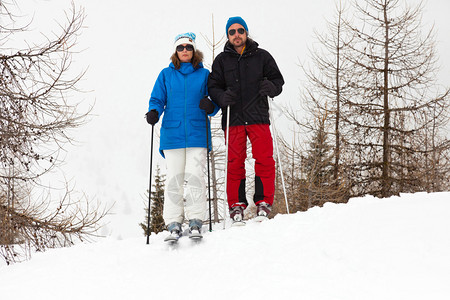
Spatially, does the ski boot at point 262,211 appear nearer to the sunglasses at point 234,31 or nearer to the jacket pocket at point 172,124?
the jacket pocket at point 172,124

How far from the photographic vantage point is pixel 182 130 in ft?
13.5

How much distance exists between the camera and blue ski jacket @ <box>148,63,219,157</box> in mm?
4113

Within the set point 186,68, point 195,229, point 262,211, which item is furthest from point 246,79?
point 195,229

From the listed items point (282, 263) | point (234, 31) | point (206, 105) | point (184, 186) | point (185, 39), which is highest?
point (234, 31)

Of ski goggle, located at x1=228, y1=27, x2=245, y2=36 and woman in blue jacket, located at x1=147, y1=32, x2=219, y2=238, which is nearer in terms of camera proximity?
woman in blue jacket, located at x1=147, y1=32, x2=219, y2=238

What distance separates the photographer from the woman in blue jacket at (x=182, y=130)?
4074mm

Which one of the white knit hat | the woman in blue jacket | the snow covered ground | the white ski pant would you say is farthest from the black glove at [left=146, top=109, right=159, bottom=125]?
the snow covered ground

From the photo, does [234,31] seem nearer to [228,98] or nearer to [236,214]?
[228,98]

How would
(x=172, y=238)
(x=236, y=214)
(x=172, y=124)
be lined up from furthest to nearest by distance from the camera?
(x=236, y=214)
(x=172, y=124)
(x=172, y=238)

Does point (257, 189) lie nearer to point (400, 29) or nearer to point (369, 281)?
point (369, 281)

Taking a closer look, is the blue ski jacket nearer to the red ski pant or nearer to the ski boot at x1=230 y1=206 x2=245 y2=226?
the red ski pant

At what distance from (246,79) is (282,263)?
240cm

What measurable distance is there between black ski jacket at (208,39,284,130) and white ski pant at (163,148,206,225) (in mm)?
714

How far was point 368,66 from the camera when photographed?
1172 centimetres
